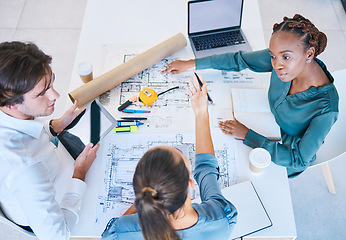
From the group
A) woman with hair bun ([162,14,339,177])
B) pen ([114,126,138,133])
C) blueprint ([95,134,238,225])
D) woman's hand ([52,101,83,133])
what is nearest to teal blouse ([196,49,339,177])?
woman with hair bun ([162,14,339,177])

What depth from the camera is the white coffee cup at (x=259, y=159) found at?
1.30 meters

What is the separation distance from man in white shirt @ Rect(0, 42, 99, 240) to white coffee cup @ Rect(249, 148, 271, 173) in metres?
0.70

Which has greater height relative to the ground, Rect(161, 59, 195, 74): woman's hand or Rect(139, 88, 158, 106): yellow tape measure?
Rect(161, 59, 195, 74): woman's hand

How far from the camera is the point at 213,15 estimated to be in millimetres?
1688

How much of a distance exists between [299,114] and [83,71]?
1.03 metres

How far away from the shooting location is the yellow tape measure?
59.9 inches

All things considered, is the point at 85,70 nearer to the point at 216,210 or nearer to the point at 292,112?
the point at 216,210

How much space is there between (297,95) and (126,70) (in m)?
0.82

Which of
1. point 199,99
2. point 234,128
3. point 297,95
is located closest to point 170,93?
point 199,99

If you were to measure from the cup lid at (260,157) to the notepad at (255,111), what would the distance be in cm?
15

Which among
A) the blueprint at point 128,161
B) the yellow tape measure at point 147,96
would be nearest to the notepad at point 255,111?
the blueprint at point 128,161

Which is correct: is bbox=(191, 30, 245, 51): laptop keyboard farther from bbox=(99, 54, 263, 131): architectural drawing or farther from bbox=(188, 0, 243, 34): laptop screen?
bbox=(99, 54, 263, 131): architectural drawing

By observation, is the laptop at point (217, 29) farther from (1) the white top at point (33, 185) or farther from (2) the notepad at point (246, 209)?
(1) the white top at point (33, 185)

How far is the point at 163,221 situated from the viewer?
87 cm
